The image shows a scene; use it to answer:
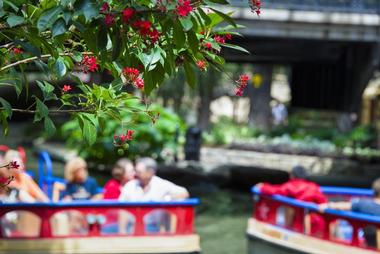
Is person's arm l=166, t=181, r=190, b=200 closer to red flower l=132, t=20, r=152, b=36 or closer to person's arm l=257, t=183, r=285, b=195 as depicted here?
person's arm l=257, t=183, r=285, b=195

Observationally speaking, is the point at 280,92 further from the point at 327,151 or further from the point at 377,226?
the point at 377,226

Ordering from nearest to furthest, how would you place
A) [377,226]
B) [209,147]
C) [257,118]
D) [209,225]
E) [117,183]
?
[377,226], [117,183], [209,225], [209,147], [257,118]

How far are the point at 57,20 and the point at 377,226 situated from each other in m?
5.41

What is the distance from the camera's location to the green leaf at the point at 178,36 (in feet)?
7.61

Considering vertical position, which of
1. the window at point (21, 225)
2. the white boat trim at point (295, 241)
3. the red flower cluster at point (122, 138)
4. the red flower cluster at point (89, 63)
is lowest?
the white boat trim at point (295, 241)

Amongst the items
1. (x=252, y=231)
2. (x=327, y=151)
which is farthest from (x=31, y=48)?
(x=327, y=151)

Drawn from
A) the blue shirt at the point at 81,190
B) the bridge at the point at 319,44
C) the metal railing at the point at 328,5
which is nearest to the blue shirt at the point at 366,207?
the blue shirt at the point at 81,190

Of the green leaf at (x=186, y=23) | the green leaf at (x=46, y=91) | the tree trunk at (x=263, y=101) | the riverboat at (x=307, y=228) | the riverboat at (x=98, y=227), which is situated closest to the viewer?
the green leaf at (x=186, y=23)

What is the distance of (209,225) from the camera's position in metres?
13.2

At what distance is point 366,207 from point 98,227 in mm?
2407

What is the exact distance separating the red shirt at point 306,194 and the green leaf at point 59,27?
19.8ft

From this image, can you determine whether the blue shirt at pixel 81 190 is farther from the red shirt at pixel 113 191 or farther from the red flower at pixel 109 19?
the red flower at pixel 109 19

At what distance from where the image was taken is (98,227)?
7.71 meters

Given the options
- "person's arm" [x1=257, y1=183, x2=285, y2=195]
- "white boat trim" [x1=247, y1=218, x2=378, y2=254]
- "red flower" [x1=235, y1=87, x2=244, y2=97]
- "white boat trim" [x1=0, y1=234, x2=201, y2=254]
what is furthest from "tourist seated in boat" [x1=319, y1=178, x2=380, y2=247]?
"red flower" [x1=235, y1=87, x2=244, y2=97]
